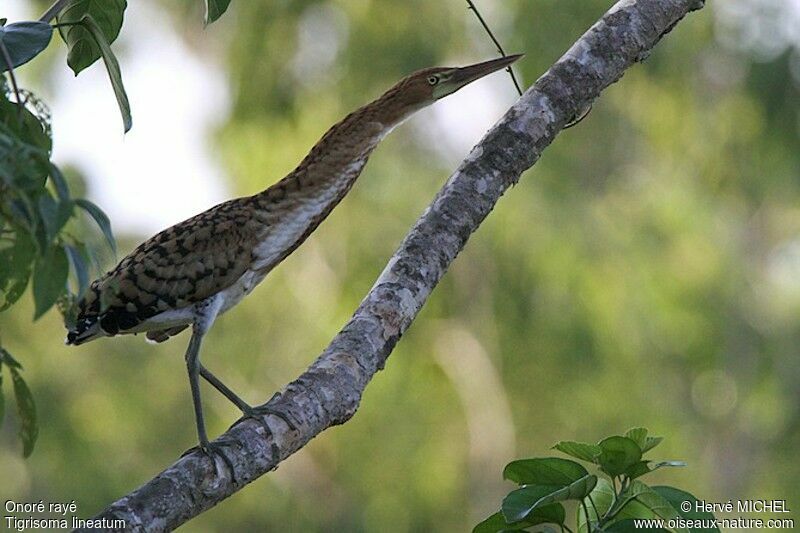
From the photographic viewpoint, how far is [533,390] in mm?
10312

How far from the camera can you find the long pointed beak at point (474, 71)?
118 inches

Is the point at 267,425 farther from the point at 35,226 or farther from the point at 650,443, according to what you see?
the point at 35,226

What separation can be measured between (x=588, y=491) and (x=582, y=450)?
0.23 feet

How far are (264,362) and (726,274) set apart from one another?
14.7 feet

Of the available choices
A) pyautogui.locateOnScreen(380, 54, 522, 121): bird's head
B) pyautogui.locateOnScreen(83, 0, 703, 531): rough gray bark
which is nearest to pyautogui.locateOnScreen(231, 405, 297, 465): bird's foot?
pyautogui.locateOnScreen(83, 0, 703, 531): rough gray bark

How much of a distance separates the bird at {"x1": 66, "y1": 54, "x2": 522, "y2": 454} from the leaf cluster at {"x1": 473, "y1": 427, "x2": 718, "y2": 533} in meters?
1.07

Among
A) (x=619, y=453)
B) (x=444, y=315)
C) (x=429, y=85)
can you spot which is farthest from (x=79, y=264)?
(x=444, y=315)

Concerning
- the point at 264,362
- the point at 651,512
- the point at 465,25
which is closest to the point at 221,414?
the point at 264,362

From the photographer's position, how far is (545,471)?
6.59 ft

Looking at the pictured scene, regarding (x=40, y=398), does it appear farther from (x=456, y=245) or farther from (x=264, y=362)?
(x=456, y=245)

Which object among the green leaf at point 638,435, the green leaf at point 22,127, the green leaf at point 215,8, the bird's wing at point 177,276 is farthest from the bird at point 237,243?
the green leaf at point 638,435

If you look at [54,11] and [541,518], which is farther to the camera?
[54,11]

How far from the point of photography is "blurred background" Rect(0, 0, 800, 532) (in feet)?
31.2

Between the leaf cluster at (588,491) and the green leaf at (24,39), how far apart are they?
1.10m
